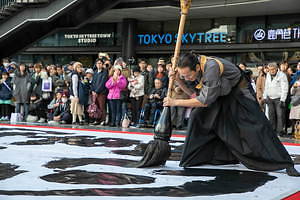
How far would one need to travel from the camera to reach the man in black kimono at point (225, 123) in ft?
17.6

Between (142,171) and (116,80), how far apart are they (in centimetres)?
740

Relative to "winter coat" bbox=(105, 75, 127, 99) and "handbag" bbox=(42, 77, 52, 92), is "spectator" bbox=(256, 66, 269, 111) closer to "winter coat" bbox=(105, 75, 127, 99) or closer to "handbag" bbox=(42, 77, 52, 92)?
"winter coat" bbox=(105, 75, 127, 99)

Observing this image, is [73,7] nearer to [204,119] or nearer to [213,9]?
[213,9]

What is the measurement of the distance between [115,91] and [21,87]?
10.7ft

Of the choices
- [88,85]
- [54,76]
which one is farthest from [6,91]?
[88,85]

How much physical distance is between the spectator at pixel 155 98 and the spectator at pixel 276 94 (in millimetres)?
2574

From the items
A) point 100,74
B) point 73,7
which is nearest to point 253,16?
point 73,7

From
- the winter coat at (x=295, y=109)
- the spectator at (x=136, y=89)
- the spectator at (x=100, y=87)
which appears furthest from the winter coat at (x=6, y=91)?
the winter coat at (x=295, y=109)

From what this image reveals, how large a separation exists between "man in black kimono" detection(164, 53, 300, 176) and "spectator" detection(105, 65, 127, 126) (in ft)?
22.7

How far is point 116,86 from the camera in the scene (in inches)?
499

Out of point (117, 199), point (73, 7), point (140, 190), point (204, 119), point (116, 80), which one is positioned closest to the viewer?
point (117, 199)

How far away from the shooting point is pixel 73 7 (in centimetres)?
1675

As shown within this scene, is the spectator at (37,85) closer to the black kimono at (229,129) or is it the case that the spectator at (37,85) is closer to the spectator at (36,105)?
the spectator at (36,105)

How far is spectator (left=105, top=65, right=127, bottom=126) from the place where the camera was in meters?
12.6
